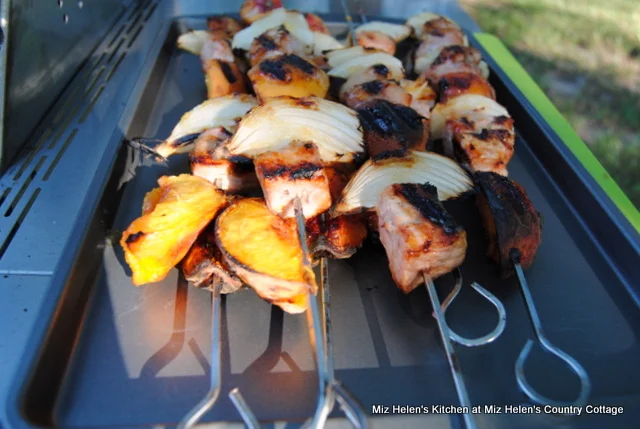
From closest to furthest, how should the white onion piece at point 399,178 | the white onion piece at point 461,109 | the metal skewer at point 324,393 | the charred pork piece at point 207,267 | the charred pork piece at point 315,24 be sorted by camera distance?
the metal skewer at point 324,393 → the charred pork piece at point 207,267 → the white onion piece at point 399,178 → the white onion piece at point 461,109 → the charred pork piece at point 315,24

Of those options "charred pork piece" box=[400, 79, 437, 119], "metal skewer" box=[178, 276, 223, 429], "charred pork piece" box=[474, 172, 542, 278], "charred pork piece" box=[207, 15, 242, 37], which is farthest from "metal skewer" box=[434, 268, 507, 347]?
"charred pork piece" box=[207, 15, 242, 37]

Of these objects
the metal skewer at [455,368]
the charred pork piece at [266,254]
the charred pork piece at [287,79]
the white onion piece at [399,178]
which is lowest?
the metal skewer at [455,368]

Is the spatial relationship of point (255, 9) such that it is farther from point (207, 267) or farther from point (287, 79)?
point (207, 267)

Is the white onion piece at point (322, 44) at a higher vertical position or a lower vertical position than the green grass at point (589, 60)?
higher

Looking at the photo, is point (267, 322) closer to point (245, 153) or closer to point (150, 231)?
point (150, 231)

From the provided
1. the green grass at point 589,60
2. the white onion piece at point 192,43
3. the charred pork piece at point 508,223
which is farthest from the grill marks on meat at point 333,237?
the green grass at point 589,60

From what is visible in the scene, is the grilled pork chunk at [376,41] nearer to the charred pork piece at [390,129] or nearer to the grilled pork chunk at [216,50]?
the grilled pork chunk at [216,50]

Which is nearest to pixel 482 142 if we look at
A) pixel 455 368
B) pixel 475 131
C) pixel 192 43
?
pixel 475 131

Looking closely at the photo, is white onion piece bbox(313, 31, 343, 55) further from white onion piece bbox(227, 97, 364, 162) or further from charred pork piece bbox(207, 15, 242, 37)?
white onion piece bbox(227, 97, 364, 162)
